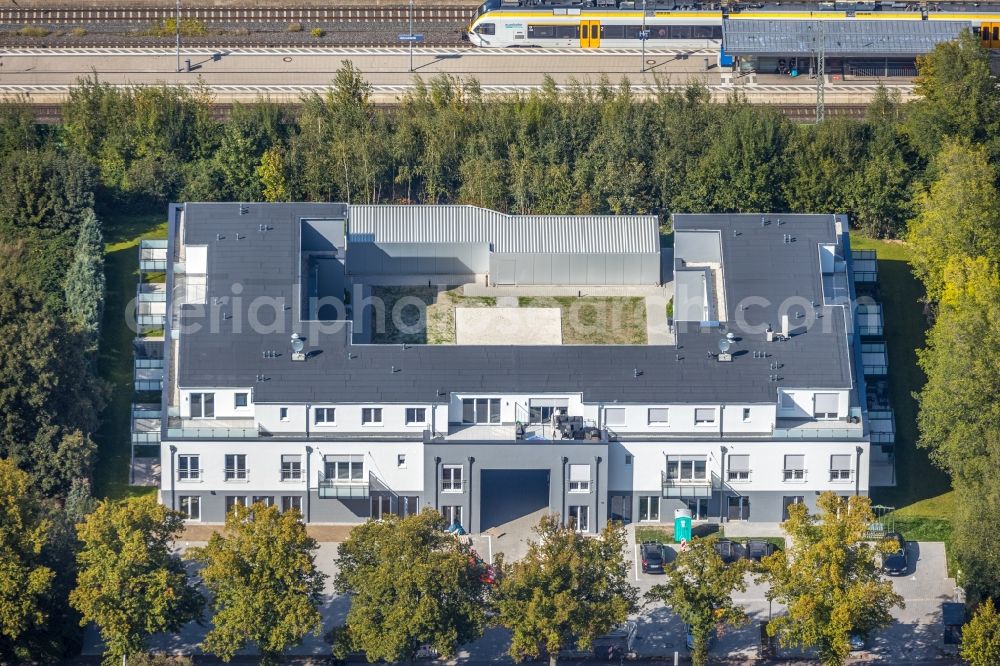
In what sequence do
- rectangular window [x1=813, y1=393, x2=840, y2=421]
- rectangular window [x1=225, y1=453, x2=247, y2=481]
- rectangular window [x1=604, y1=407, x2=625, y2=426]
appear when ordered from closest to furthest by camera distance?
rectangular window [x1=604, y1=407, x2=625, y2=426] < rectangular window [x1=225, y1=453, x2=247, y2=481] < rectangular window [x1=813, y1=393, x2=840, y2=421]

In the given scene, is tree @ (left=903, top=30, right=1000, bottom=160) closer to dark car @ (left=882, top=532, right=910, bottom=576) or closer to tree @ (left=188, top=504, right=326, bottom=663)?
dark car @ (left=882, top=532, right=910, bottom=576)

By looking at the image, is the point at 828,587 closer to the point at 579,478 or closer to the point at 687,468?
the point at 687,468

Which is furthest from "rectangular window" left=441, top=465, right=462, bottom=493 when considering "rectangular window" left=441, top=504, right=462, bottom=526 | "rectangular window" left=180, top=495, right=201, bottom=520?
"rectangular window" left=180, top=495, right=201, bottom=520

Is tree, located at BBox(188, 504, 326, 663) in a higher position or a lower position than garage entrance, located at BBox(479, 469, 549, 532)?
lower

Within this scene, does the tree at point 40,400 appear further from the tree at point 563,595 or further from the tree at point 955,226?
the tree at point 955,226

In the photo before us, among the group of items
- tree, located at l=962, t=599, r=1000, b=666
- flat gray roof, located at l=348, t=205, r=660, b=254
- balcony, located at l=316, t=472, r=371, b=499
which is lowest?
tree, located at l=962, t=599, r=1000, b=666

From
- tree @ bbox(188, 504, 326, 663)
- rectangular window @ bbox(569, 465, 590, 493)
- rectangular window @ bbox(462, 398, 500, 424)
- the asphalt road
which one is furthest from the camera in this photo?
the asphalt road

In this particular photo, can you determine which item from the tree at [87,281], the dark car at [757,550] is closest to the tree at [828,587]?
the dark car at [757,550]
